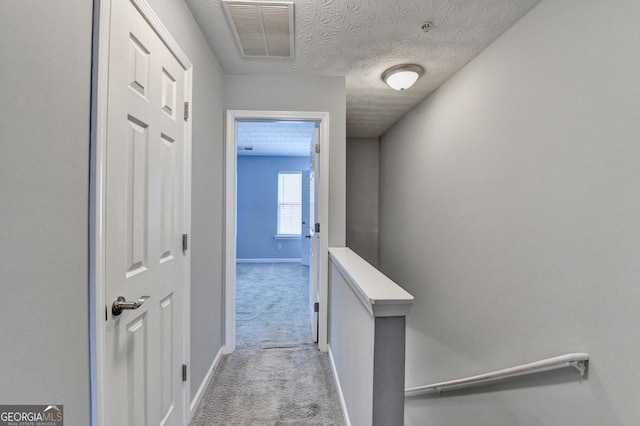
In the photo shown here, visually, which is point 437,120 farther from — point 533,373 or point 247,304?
point 247,304

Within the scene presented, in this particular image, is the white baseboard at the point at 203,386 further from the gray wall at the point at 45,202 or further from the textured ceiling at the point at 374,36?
the textured ceiling at the point at 374,36

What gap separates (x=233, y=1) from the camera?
156 centimetres

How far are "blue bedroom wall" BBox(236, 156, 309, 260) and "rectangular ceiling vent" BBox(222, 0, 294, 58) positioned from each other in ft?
14.8

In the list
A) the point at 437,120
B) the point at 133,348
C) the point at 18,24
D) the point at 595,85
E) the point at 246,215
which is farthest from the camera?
the point at 246,215

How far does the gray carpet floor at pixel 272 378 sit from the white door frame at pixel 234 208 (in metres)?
0.22

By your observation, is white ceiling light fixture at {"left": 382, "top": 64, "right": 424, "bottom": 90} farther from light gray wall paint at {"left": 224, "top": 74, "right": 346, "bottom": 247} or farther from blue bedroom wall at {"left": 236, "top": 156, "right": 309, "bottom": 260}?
blue bedroom wall at {"left": 236, "top": 156, "right": 309, "bottom": 260}

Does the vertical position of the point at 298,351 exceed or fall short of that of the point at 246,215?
it falls short

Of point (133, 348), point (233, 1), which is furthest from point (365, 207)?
point (133, 348)

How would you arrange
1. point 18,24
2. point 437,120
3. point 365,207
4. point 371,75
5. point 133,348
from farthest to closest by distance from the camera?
point 365,207 < point 437,120 < point 371,75 < point 133,348 < point 18,24

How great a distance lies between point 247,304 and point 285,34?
3161 mm

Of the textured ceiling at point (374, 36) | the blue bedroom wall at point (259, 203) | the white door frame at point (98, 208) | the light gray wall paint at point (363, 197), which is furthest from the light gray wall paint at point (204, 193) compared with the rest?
the blue bedroom wall at point (259, 203)

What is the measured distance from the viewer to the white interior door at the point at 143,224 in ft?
3.12

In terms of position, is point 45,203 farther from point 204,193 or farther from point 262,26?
point 262,26

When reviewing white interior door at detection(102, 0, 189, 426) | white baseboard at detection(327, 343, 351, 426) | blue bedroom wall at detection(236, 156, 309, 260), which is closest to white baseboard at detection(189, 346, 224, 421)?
white interior door at detection(102, 0, 189, 426)
